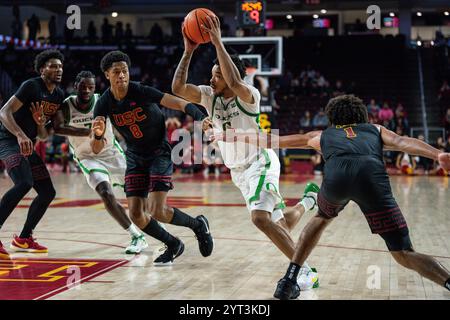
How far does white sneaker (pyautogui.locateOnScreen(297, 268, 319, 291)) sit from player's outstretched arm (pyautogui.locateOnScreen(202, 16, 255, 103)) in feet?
4.72

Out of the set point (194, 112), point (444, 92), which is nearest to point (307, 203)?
point (194, 112)

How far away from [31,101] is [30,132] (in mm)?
348

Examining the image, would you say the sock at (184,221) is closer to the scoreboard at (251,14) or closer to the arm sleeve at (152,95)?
the arm sleeve at (152,95)

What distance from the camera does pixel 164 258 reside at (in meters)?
6.48

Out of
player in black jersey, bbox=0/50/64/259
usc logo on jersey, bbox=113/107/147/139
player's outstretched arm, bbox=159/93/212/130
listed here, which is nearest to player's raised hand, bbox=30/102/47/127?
player in black jersey, bbox=0/50/64/259

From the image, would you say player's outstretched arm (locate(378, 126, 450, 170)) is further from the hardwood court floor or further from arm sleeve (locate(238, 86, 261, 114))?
arm sleeve (locate(238, 86, 261, 114))

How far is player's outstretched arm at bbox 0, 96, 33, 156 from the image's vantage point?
6.83m

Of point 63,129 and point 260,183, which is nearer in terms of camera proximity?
point 260,183

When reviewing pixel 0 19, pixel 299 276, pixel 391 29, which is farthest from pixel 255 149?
pixel 391 29

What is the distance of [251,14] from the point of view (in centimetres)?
1842

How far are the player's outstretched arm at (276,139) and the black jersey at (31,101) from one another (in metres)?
2.73

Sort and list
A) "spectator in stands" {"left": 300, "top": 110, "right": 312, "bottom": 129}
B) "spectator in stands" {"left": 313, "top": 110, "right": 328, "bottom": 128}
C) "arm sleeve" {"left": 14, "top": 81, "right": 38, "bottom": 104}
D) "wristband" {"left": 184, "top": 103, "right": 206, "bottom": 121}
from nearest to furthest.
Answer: "wristband" {"left": 184, "top": 103, "right": 206, "bottom": 121} → "arm sleeve" {"left": 14, "top": 81, "right": 38, "bottom": 104} → "spectator in stands" {"left": 313, "top": 110, "right": 328, "bottom": 128} → "spectator in stands" {"left": 300, "top": 110, "right": 312, "bottom": 129}

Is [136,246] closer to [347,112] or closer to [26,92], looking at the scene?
[26,92]

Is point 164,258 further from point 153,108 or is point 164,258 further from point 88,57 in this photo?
point 88,57
